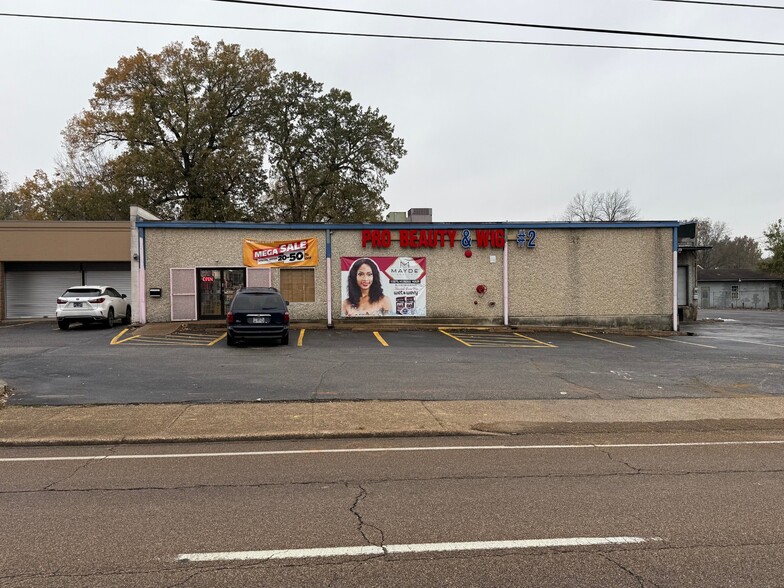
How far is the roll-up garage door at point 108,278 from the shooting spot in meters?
27.1

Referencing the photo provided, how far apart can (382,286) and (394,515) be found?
728 inches

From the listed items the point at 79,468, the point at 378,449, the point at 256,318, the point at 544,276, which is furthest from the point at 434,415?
the point at 544,276

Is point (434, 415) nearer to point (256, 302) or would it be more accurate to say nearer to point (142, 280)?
point (256, 302)

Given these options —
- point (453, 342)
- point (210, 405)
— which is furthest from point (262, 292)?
point (210, 405)

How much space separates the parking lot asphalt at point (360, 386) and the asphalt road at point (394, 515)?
102cm

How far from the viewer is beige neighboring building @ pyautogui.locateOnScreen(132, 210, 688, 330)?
73.2 ft

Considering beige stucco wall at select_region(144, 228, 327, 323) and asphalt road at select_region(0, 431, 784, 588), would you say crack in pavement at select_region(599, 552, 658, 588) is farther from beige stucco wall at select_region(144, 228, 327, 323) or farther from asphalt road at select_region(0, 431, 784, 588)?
beige stucco wall at select_region(144, 228, 327, 323)

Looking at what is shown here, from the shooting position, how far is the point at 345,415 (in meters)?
8.63

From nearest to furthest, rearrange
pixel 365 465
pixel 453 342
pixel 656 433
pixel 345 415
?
1. pixel 365 465
2. pixel 656 433
3. pixel 345 415
4. pixel 453 342

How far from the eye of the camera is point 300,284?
22953mm

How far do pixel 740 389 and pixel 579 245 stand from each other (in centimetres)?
1346

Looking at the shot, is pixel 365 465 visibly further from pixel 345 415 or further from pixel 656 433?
pixel 656 433

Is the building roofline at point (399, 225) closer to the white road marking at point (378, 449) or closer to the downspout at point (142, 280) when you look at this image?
the downspout at point (142, 280)

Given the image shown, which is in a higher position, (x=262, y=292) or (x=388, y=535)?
(x=262, y=292)
